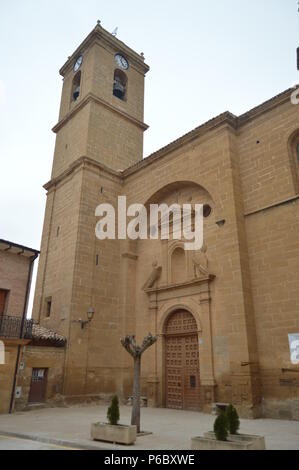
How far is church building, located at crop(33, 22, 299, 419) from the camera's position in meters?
11.3

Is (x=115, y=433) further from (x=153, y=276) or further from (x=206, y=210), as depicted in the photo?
(x=206, y=210)

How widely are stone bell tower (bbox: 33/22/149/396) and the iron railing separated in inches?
83.8

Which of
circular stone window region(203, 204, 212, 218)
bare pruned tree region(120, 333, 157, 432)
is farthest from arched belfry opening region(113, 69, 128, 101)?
bare pruned tree region(120, 333, 157, 432)

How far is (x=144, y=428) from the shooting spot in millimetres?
8523

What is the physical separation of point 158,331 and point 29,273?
553cm

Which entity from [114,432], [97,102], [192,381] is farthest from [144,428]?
[97,102]

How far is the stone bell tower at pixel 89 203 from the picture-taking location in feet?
48.0

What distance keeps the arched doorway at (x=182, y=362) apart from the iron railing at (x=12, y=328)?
5.42 m

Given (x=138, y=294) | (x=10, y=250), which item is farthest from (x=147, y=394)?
(x=10, y=250)

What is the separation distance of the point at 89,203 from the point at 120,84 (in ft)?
30.3

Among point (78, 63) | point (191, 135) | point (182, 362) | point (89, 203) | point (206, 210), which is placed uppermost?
point (78, 63)
